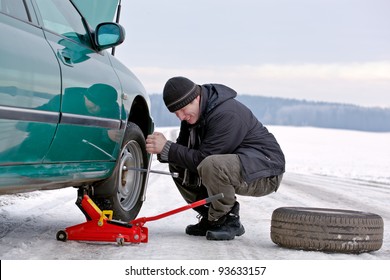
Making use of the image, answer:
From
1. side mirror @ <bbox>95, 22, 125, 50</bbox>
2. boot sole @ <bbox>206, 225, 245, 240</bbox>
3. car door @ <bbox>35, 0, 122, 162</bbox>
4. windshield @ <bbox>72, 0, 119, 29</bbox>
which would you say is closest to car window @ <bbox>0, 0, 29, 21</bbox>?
car door @ <bbox>35, 0, 122, 162</bbox>

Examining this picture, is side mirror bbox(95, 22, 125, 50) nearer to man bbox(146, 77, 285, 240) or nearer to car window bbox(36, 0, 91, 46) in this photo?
car window bbox(36, 0, 91, 46)

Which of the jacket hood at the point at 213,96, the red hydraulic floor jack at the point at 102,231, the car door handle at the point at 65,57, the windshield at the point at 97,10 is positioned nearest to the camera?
the car door handle at the point at 65,57

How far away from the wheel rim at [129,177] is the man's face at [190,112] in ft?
1.98

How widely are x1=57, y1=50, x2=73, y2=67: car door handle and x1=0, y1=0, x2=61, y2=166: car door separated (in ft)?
0.40

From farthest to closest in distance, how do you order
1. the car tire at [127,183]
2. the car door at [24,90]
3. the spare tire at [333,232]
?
the car tire at [127,183], the spare tire at [333,232], the car door at [24,90]

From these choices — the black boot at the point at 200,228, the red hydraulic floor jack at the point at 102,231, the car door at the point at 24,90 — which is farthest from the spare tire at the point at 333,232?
the car door at the point at 24,90

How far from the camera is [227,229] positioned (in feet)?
16.8

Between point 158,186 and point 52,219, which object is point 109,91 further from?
point 158,186

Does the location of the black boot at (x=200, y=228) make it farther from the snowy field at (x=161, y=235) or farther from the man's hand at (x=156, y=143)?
the man's hand at (x=156, y=143)

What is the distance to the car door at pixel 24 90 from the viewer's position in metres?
3.63

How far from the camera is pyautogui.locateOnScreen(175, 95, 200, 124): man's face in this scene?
4.96 m

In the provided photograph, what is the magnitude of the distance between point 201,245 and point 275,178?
82 centimetres

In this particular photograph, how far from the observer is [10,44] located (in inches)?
144
